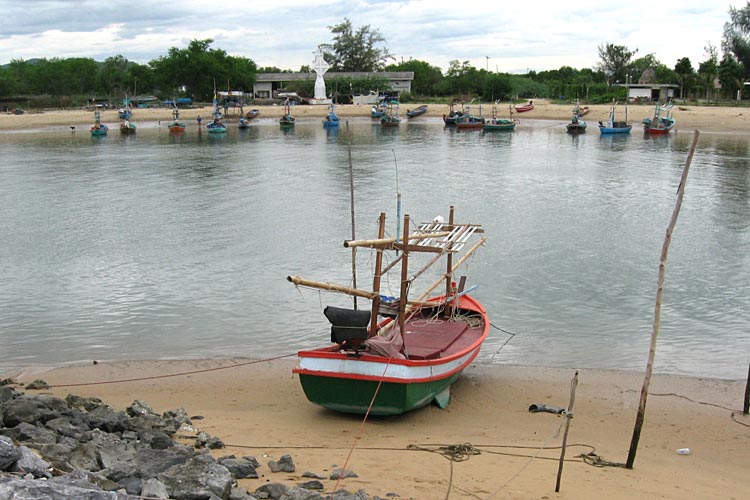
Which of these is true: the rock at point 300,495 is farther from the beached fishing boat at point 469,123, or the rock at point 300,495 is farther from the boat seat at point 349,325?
the beached fishing boat at point 469,123

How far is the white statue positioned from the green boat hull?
87321 millimetres

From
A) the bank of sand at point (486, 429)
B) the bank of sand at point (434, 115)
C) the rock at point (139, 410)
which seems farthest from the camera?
the bank of sand at point (434, 115)

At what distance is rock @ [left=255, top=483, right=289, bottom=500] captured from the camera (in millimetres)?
7117

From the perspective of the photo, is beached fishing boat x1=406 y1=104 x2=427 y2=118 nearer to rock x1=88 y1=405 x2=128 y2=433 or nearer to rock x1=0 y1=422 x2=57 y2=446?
rock x1=88 y1=405 x2=128 y2=433

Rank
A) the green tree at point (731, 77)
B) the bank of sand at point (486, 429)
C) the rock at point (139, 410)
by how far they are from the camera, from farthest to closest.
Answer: the green tree at point (731, 77)
the rock at point (139, 410)
the bank of sand at point (486, 429)

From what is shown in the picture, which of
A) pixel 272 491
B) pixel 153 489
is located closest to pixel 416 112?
pixel 272 491

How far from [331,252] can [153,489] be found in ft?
51.3

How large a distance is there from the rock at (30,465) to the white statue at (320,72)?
3569 inches

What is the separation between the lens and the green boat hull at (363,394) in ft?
32.9

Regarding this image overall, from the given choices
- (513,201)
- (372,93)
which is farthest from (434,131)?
(513,201)

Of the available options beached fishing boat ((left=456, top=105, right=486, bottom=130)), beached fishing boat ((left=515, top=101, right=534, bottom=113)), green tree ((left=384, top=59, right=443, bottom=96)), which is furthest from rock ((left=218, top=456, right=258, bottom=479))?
green tree ((left=384, top=59, right=443, bottom=96))

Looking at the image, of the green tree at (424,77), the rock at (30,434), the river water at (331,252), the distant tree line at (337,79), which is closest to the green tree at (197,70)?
the distant tree line at (337,79)

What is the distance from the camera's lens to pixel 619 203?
101 feet

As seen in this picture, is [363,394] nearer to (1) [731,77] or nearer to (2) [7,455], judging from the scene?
(2) [7,455]
